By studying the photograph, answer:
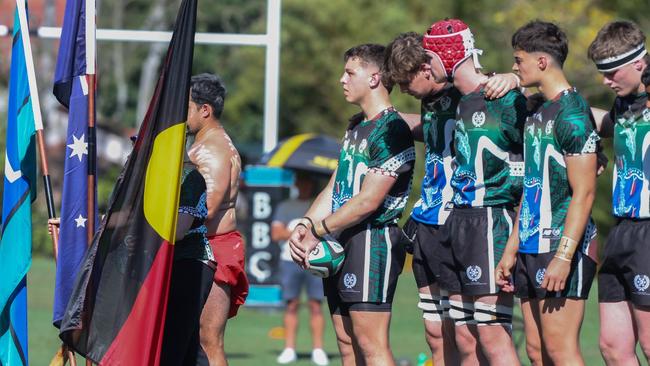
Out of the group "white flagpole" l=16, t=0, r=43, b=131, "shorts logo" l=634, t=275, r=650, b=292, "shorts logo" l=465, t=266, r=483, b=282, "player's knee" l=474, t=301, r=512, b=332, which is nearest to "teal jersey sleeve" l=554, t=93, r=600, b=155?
"shorts logo" l=634, t=275, r=650, b=292

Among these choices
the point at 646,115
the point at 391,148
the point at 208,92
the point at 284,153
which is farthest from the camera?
the point at 284,153

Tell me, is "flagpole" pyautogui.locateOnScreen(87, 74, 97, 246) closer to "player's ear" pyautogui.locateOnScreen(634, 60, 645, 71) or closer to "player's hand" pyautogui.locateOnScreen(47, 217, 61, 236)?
"player's hand" pyautogui.locateOnScreen(47, 217, 61, 236)

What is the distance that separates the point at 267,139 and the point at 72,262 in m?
4.47

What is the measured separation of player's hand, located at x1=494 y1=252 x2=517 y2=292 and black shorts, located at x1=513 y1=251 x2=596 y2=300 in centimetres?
5

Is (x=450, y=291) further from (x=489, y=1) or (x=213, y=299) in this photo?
(x=489, y=1)

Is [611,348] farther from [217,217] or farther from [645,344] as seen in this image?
[217,217]

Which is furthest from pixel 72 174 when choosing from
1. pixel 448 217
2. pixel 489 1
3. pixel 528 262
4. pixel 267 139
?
pixel 489 1

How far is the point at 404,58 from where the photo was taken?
22.2 ft

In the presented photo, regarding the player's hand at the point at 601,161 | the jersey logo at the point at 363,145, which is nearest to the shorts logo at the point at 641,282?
the player's hand at the point at 601,161

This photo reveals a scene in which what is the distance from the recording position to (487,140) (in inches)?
256

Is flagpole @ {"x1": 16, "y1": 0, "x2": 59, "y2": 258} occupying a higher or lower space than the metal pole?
lower

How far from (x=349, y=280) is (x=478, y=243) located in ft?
2.62

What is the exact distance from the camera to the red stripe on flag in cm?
610

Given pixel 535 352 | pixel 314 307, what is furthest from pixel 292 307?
pixel 535 352
